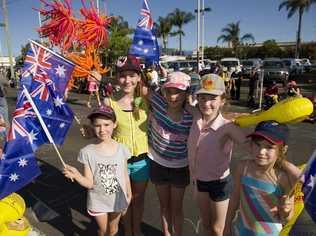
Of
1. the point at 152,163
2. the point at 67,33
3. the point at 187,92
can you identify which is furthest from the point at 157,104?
the point at 67,33

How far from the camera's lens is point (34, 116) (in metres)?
2.98

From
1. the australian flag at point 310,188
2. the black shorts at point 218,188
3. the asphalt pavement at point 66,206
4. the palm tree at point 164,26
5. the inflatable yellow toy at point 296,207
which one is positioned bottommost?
the asphalt pavement at point 66,206

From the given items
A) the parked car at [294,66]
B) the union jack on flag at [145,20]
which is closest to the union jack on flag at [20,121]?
the union jack on flag at [145,20]

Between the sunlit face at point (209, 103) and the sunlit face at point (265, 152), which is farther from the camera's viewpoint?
the sunlit face at point (209, 103)

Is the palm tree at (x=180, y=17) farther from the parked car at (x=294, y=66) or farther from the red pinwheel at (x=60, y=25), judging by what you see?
the red pinwheel at (x=60, y=25)

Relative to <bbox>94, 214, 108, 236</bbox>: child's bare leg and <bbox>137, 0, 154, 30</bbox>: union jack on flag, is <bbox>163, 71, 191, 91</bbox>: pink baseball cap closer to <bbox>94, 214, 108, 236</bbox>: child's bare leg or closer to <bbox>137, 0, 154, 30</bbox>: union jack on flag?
<bbox>94, 214, 108, 236</bbox>: child's bare leg

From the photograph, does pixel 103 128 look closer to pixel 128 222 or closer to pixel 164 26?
pixel 128 222

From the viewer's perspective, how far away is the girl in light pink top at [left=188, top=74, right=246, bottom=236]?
2.79 metres

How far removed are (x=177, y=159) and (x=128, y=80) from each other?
846 mm

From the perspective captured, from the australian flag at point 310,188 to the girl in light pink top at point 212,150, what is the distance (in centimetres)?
86

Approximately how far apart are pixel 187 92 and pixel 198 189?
0.85 meters

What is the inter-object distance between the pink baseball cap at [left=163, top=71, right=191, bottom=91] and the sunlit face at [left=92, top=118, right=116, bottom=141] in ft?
1.91

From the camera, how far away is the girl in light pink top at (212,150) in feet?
9.16

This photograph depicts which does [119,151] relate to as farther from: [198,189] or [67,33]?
[67,33]
